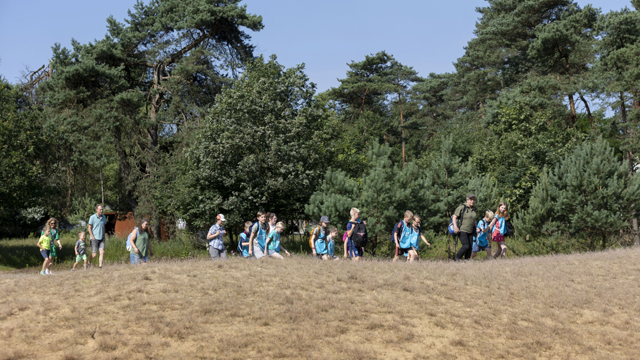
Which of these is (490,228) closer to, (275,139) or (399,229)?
(399,229)

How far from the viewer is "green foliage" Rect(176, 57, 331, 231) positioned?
2189cm

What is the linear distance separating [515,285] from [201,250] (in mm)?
18432

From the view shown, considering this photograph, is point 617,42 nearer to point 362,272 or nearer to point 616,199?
point 616,199

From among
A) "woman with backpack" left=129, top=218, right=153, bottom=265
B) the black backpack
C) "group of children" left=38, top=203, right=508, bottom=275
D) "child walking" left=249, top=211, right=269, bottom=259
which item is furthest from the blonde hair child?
the black backpack

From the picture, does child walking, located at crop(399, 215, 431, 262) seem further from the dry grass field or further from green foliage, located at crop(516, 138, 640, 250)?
green foliage, located at crop(516, 138, 640, 250)

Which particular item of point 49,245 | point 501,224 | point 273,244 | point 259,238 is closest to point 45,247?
point 49,245

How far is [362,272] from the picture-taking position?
10.8m

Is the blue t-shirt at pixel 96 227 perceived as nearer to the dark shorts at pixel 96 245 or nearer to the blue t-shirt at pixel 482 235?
the dark shorts at pixel 96 245

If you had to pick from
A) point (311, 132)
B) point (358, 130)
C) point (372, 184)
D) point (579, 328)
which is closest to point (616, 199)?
point (372, 184)

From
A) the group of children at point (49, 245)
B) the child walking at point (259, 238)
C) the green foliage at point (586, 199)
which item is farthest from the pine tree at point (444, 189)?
the group of children at point (49, 245)

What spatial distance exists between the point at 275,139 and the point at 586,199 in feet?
41.5

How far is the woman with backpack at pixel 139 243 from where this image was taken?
39.8ft

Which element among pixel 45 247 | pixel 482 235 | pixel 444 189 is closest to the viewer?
pixel 482 235

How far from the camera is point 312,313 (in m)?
8.24
